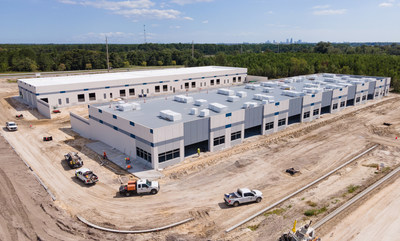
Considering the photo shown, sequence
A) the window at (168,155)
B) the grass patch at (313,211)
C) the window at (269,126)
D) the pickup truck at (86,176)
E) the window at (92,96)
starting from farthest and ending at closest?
the window at (92,96)
the window at (269,126)
the window at (168,155)
the pickup truck at (86,176)
the grass patch at (313,211)

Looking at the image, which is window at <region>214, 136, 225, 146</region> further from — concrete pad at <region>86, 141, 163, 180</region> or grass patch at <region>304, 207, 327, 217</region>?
grass patch at <region>304, 207, 327, 217</region>

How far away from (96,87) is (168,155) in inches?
1736

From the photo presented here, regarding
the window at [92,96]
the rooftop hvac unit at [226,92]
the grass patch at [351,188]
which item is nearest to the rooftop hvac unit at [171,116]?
the rooftop hvac unit at [226,92]

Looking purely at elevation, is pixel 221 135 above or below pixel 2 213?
above

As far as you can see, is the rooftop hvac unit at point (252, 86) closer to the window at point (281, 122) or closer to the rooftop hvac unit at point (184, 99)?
the window at point (281, 122)

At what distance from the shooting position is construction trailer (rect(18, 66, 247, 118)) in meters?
67.2

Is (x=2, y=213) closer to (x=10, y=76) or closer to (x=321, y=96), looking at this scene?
(x=321, y=96)

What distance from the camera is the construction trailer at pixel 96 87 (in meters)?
67.2

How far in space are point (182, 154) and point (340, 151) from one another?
25186 millimetres

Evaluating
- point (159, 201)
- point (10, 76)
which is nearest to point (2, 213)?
point (159, 201)

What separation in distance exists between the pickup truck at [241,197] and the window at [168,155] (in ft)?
38.8

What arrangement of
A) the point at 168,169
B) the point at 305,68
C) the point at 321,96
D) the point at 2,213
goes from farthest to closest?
the point at 305,68 < the point at 321,96 < the point at 168,169 < the point at 2,213

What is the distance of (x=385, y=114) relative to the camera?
220ft

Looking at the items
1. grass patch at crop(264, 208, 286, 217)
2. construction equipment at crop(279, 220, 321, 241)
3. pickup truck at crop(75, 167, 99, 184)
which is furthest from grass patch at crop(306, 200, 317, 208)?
pickup truck at crop(75, 167, 99, 184)
